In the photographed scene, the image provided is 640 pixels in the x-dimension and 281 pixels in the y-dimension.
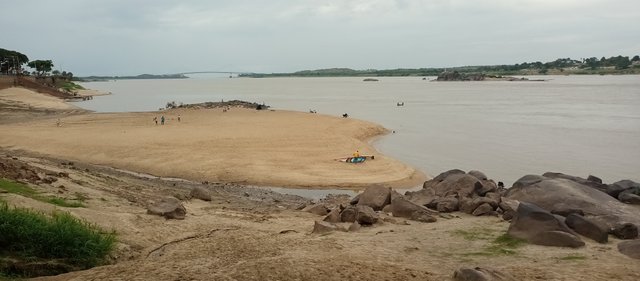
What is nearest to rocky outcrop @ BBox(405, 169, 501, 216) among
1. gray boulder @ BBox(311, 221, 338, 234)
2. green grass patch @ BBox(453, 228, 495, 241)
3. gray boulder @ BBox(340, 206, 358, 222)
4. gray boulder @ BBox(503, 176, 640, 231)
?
gray boulder @ BBox(503, 176, 640, 231)

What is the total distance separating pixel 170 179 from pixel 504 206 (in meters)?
14.6

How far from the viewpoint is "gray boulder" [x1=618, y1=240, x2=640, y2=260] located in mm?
10345

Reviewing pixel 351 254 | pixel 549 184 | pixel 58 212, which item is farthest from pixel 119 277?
pixel 549 184

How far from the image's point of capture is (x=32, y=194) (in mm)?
12227

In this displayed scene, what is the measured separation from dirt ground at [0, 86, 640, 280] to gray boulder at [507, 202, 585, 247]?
10.4 inches

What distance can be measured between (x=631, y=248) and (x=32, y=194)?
13.3 m

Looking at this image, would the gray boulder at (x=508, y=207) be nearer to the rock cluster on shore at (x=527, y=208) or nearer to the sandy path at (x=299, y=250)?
the rock cluster on shore at (x=527, y=208)

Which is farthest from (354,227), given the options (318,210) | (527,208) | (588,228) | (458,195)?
(458,195)

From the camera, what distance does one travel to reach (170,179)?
23.1m

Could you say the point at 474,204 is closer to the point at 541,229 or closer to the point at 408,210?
the point at 408,210

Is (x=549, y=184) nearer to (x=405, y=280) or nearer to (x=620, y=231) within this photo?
(x=620, y=231)

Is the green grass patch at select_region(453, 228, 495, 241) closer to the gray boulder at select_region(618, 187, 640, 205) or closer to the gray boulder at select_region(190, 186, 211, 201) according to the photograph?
the gray boulder at select_region(618, 187, 640, 205)

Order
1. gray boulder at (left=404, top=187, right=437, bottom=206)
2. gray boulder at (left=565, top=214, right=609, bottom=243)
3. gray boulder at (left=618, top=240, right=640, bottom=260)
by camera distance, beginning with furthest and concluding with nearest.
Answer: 1. gray boulder at (left=404, top=187, right=437, bottom=206)
2. gray boulder at (left=565, top=214, right=609, bottom=243)
3. gray boulder at (left=618, top=240, right=640, bottom=260)

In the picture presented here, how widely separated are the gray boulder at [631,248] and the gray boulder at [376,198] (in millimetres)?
6963
